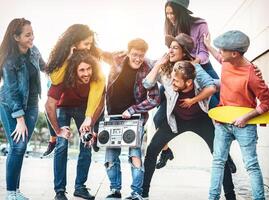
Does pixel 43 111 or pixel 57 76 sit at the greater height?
pixel 57 76

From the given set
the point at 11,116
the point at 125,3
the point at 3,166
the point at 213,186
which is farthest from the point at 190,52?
the point at 3,166

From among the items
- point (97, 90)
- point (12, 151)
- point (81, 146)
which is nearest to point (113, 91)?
point (97, 90)

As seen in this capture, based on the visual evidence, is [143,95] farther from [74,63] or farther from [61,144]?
[61,144]

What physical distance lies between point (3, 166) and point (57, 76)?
89 centimetres

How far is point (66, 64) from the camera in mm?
3023

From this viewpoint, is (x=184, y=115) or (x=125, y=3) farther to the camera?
(x=125, y=3)

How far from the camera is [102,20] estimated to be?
10.6ft

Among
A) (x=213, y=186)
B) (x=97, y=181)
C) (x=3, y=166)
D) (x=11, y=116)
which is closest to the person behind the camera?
(x=213, y=186)

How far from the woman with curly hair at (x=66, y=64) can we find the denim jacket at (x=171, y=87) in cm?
36

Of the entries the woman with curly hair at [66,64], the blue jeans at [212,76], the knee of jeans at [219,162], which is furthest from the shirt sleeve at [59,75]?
the knee of jeans at [219,162]

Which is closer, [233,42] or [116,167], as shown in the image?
[233,42]

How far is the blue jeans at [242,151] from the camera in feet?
8.38

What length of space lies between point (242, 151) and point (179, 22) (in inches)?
40.1

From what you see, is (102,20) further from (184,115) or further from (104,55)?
(184,115)
